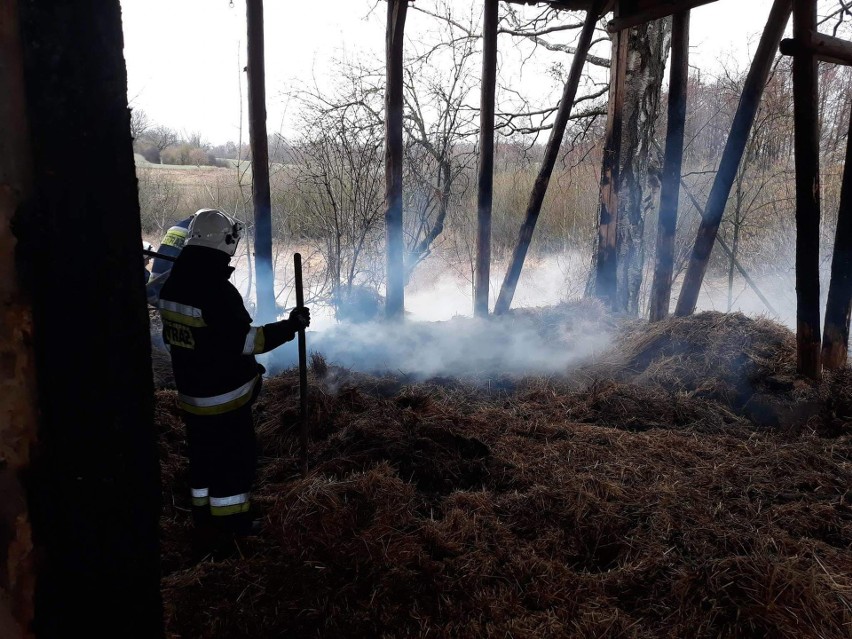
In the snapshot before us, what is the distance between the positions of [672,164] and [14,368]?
722 cm

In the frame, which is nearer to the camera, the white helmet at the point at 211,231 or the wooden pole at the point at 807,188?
the white helmet at the point at 211,231

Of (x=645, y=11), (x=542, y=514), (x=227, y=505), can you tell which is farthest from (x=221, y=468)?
(x=645, y=11)

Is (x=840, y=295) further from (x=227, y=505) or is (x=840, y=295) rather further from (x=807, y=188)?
(x=227, y=505)

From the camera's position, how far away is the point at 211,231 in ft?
11.1

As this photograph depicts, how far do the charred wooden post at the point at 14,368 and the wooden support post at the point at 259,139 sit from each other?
529 cm

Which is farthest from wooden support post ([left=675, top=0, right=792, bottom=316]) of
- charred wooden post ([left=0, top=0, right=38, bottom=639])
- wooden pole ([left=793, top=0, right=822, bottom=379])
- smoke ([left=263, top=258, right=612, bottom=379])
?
charred wooden post ([left=0, top=0, right=38, bottom=639])

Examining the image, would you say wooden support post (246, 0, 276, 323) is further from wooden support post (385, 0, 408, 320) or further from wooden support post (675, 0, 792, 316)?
wooden support post (675, 0, 792, 316)

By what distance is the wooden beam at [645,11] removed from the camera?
658 cm

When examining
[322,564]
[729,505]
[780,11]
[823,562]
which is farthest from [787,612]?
[780,11]

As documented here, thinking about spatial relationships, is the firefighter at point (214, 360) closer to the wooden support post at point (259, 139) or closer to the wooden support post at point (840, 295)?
the wooden support post at point (259, 139)

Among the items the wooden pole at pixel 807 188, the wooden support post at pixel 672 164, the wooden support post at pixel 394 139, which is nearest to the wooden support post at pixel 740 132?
the wooden support post at pixel 672 164

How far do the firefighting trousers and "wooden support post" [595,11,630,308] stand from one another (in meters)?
6.16

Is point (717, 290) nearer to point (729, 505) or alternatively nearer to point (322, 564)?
point (729, 505)

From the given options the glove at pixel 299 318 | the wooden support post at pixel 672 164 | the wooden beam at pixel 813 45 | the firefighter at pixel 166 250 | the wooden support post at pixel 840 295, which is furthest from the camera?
the wooden support post at pixel 672 164
